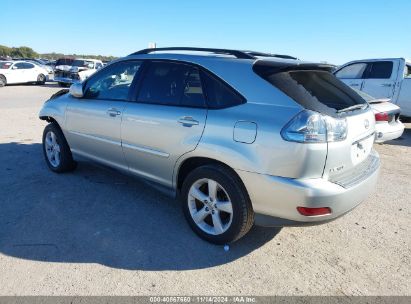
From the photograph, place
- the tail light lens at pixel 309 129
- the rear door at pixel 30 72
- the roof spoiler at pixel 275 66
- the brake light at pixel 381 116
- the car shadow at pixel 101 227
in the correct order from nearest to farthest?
1. the tail light lens at pixel 309 129
2. the roof spoiler at pixel 275 66
3. the car shadow at pixel 101 227
4. the brake light at pixel 381 116
5. the rear door at pixel 30 72

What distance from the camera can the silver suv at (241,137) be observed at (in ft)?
8.83

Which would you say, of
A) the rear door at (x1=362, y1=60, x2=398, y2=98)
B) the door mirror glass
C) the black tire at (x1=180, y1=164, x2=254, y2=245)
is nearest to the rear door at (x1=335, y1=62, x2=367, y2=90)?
the rear door at (x1=362, y1=60, x2=398, y2=98)

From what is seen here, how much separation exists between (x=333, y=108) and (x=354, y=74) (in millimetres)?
7727

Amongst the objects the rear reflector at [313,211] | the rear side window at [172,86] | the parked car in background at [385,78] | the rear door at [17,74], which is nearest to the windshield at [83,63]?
the rear door at [17,74]

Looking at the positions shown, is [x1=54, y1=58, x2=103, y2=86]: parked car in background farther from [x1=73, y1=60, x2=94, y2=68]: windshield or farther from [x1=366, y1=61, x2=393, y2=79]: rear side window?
[x1=366, y1=61, x2=393, y2=79]: rear side window

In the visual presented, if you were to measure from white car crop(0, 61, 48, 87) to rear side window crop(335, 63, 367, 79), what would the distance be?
66.3ft

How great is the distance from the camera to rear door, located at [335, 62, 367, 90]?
957 centimetres

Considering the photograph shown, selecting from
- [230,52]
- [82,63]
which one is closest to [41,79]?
[82,63]

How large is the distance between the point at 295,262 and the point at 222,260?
64 centimetres

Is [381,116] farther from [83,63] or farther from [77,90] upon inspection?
[83,63]

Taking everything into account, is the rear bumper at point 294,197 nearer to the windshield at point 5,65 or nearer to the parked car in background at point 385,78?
the parked car in background at point 385,78

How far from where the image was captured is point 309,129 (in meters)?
2.63

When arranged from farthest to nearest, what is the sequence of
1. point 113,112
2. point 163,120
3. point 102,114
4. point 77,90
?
point 77,90
point 102,114
point 113,112
point 163,120

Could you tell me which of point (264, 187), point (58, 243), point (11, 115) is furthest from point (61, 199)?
point (11, 115)
